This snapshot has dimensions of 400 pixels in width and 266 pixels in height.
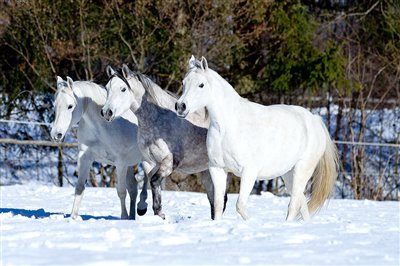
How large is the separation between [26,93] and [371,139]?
6.81 meters

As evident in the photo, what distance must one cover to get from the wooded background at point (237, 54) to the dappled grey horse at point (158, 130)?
8.03 m

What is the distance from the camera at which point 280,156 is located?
28.8 feet

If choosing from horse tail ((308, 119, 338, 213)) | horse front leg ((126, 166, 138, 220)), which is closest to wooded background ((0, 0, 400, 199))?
horse front leg ((126, 166, 138, 220))

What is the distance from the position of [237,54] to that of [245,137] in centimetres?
1033

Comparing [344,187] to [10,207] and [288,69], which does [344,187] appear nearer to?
[288,69]

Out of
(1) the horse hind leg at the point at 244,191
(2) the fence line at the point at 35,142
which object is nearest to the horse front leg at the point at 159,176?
(1) the horse hind leg at the point at 244,191

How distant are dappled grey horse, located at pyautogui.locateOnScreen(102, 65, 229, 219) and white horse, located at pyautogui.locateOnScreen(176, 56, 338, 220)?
712mm

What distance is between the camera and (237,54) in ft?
61.3

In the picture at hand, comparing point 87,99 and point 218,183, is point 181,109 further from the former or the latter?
point 87,99

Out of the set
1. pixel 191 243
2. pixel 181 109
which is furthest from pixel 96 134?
pixel 191 243

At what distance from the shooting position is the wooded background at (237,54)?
57.8 feet

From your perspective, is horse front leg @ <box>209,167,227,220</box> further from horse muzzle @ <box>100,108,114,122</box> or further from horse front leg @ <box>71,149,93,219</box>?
horse front leg @ <box>71,149,93,219</box>

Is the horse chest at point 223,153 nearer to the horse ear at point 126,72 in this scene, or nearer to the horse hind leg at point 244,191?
the horse hind leg at point 244,191

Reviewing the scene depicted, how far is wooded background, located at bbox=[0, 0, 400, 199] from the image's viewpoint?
17.6 metres
